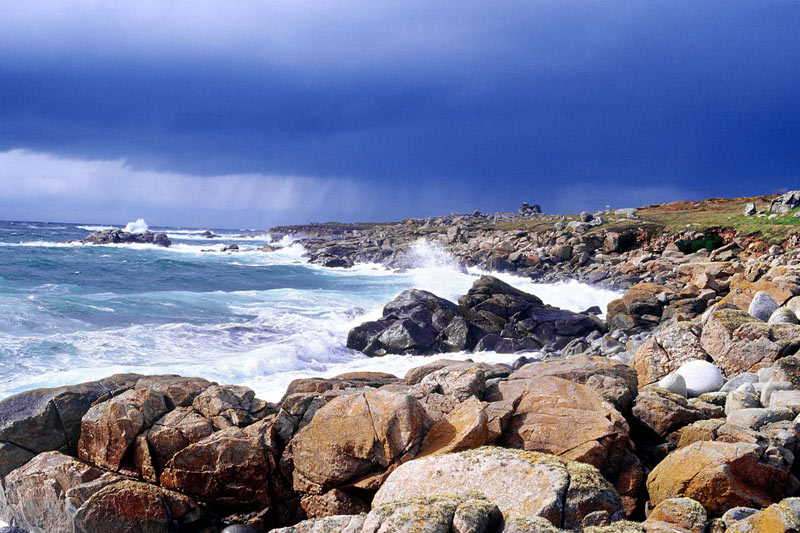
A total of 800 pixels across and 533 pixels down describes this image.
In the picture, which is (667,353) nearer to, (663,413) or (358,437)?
(663,413)

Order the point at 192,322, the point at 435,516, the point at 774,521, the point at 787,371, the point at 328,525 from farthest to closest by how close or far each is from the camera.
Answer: the point at 192,322, the point at 787,371, the point at 328,525, the point at 774,521, the point at 435,516

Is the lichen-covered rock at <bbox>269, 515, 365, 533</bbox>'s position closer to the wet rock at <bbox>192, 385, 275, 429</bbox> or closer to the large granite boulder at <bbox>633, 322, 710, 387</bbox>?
the wet rock at <bbox>192, 385, 275, 429</bbox>

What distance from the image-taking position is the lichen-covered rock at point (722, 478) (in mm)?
5191

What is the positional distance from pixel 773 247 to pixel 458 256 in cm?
3167

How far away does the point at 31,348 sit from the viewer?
16.7 meters

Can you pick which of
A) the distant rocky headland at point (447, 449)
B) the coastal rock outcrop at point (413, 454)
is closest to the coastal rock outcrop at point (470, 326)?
the distant rocky headland at point (447, 449)

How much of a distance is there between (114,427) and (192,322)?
16.5m

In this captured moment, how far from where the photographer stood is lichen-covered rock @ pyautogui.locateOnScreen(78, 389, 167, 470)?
745 cm

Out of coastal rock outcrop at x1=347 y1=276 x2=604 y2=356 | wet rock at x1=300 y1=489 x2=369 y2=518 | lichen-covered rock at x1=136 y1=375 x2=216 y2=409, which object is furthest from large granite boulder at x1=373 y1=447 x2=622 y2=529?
coastal rock outcrop at x1=347 y1=276 x2=604 y2=356

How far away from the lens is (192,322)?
23.1 meters

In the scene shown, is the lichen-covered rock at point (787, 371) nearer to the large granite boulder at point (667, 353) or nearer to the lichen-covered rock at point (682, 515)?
the large granite boulder at point (667, 353)

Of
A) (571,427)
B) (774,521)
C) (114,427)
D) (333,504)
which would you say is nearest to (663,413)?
(571,427)

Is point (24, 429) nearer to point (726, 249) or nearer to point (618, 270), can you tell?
point (618, 270)

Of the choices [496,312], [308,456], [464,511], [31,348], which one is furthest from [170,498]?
[496,312]
